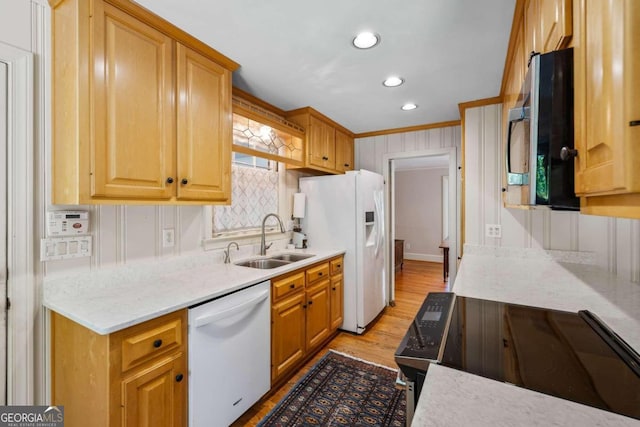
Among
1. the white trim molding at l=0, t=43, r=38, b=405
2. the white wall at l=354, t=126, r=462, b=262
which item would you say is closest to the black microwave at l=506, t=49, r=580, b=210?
the white trim molding at l=0, t=43, r=38, b=405

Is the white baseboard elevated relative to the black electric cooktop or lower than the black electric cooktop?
lower

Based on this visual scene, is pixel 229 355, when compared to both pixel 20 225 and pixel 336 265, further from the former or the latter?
pixel 336 265

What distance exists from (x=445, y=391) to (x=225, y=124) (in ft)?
5.92

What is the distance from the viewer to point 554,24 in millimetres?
792

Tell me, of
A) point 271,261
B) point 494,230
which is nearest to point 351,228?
point 271,261

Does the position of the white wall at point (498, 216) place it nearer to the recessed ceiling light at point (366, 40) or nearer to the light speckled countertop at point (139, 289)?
the recessed ceiling light at point (366, 40)

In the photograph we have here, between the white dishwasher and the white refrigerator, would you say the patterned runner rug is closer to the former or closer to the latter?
the white dishwasher

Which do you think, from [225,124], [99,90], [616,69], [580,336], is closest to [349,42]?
[225,124]

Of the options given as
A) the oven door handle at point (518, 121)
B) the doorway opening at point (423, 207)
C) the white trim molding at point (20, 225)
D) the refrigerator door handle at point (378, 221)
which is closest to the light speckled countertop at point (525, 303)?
the oven door handle at point (518, 121)

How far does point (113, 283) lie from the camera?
1573 mm

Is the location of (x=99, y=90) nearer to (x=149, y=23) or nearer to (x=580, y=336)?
(x=149, y=23)

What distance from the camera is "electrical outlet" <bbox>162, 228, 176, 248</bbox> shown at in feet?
6.07

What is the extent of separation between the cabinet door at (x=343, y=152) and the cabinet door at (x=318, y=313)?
55.8 inches

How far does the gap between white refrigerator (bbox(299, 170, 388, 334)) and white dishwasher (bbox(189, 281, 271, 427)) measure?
125cm
